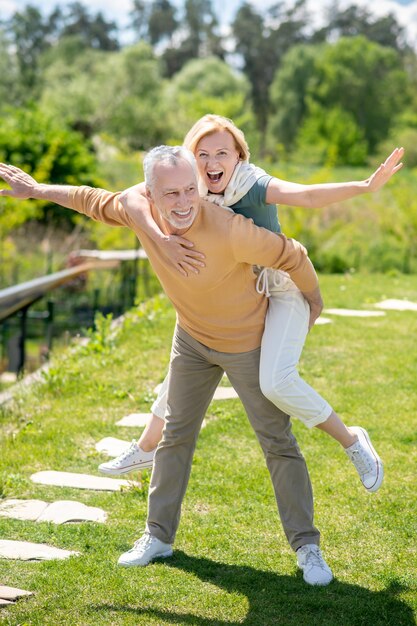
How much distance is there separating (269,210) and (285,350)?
0.51 meters

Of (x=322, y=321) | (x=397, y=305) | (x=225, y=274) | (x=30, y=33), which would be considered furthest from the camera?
(x=30, y=33)

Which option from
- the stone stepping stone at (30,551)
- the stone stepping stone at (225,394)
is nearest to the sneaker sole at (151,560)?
the stone stepping stone at (30,551)

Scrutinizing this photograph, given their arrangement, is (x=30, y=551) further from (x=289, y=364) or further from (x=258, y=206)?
(x=258, y=206)

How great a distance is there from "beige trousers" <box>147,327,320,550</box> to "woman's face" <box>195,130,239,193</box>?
0.60 m

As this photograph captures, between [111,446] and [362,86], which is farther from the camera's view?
[362,86]

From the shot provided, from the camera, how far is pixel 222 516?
3.89m

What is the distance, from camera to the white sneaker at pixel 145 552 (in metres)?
3.35

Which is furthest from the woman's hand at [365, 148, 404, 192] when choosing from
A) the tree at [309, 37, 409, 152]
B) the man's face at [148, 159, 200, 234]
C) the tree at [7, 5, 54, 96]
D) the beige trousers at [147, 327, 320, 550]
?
the tree at [7, 5, 54, 96]

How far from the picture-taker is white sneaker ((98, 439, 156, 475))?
145 inches

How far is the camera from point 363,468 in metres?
3.32

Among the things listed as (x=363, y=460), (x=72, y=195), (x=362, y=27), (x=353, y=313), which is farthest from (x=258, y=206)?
(x=362, y=27)

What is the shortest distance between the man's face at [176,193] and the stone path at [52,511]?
62.0 inches

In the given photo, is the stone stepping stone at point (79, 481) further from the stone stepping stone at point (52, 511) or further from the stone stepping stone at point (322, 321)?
the stone stepping stone at point (322, 321)

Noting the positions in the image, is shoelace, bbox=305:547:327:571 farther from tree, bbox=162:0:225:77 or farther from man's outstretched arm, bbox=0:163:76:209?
tree, bbox=162:0:225:77
